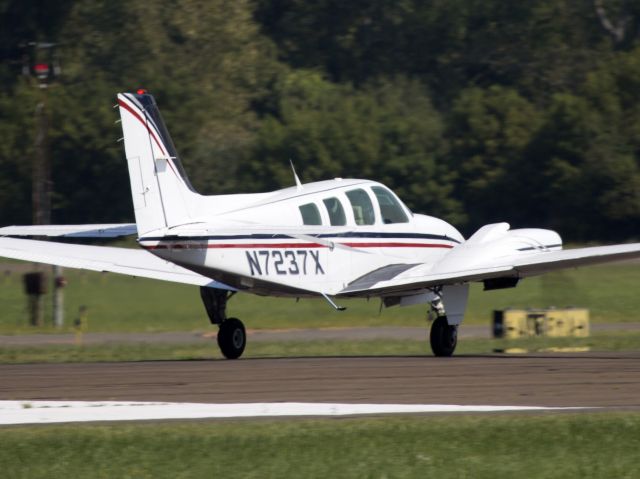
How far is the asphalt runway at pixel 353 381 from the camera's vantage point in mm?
15523

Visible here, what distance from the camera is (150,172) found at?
65.9 ft

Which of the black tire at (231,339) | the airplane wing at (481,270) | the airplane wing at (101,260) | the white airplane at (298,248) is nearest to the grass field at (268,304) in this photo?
the airplane wing at (101,260)

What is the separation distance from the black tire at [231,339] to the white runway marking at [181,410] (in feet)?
24.2

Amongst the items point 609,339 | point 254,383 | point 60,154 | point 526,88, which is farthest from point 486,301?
point 526,88

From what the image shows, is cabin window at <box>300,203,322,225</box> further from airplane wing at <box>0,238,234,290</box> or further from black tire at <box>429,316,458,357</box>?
black tire at <box>429,316,458,357</box>

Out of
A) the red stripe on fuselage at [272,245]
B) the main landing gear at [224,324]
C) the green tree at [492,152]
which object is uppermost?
the green tree at [492,152]

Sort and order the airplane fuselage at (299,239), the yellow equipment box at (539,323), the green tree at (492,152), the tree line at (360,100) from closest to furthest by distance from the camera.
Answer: the airplane fuselage at (299,239), the yellow equipment box at (539,323), the tree line at (360,100), the green tree at (492,152)

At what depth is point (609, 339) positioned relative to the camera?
2684cm

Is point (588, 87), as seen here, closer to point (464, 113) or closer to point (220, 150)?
point (464, 113)

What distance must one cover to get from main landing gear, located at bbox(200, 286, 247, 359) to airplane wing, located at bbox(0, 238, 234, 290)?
1.46 ft

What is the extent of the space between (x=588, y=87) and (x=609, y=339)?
134 ft

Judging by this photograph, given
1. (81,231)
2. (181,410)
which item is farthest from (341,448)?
(81,231)

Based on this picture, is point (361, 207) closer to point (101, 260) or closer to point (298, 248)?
point (298, 248)

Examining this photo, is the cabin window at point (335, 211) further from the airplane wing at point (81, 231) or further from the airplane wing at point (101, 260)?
the airplane wing at point (81, 231)
